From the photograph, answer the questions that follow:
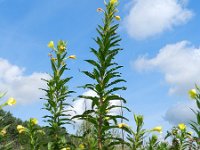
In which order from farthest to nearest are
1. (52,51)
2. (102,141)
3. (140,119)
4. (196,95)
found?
(52,51), (102,141), (140,119), (196,95)

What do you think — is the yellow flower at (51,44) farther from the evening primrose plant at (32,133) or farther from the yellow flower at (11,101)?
the yellow flower at (11,101)

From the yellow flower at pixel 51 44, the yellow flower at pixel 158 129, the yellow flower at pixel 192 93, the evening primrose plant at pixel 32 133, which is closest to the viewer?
the yellow flower at pixel 192 93

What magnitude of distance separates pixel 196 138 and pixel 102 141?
1.74 meters

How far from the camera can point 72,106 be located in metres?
7.68

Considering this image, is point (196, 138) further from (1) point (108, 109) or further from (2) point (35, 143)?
(2) point (35, 143)

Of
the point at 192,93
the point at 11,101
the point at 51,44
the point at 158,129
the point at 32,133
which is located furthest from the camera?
the point at 51,44

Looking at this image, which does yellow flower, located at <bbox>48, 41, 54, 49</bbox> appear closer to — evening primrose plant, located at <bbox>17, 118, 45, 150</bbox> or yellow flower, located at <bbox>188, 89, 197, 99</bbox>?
evening primrose plant, located at <bbox>17, 118, 45, 150</bbox>

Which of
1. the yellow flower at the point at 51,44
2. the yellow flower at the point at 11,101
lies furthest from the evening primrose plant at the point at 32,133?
the yellow flower at the point at 51,44

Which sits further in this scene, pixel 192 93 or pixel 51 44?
pixel 51 44

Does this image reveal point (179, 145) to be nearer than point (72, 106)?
Yes

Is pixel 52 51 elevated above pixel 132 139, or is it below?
above

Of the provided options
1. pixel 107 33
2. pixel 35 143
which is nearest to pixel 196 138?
pixel 107 33

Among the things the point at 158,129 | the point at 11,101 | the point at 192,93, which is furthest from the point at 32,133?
the point at 192,93

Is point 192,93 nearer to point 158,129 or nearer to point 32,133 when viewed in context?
point 158,129
